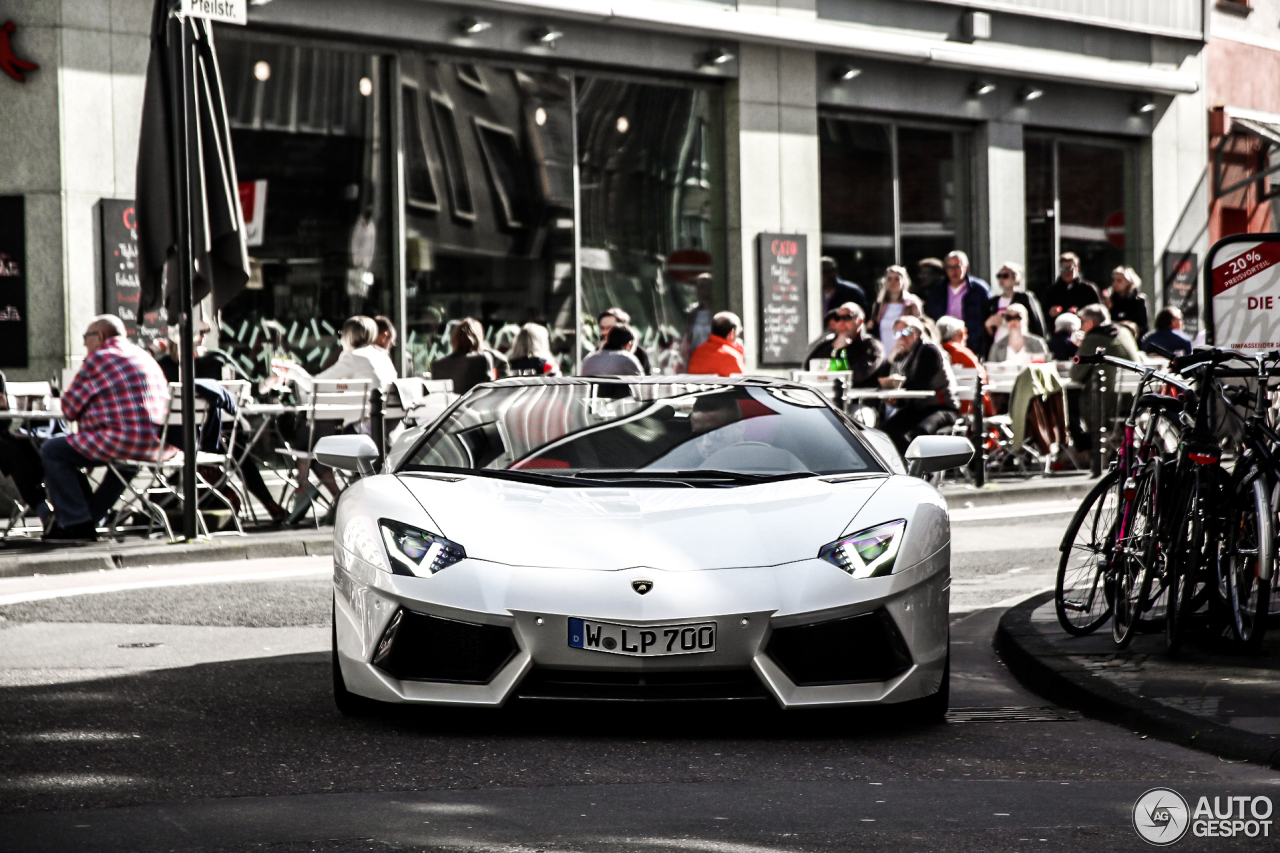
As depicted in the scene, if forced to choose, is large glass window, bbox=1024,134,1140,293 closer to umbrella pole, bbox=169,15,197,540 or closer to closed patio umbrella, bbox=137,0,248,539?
closed patio umbrella, bbox=137,0,248,539

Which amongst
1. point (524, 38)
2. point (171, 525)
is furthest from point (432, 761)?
point (524, 38)

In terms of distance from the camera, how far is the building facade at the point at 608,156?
1573 cm

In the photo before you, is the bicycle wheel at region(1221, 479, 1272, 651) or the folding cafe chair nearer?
the bicycle wheel at region(1221, 479, 1272, 651)

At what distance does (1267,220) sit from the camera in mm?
28125

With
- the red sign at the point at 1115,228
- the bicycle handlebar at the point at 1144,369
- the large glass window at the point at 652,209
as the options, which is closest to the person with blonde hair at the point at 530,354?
the large glass window at the point at 652,209

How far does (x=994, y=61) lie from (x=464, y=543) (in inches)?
723

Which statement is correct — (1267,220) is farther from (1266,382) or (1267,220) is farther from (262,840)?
(262,840)

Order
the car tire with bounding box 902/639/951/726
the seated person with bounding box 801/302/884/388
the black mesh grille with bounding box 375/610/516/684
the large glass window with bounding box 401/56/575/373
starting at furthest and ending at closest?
1. the large glass window with bounding box 401/56/575/373
2. the seated person with bounding box 801/302/884/388
3. the car tire with bounding box 902/639/951/726
4. the black mesh grille with bounding box 375/610/516/684

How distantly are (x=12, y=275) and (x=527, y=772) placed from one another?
11550 millimetres

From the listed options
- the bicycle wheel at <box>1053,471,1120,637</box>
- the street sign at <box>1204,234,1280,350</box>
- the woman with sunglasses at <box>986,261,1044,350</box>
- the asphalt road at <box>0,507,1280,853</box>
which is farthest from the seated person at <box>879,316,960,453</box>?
the asphalt road at <box>0,507,1280,853</box>

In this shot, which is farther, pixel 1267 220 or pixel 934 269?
pixel 1267 220

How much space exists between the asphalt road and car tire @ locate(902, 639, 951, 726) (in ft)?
0.25

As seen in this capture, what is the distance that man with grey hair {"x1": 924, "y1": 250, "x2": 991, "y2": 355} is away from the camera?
19703 mm

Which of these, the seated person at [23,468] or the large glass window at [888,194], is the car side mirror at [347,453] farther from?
the large glass window at [888,194]
